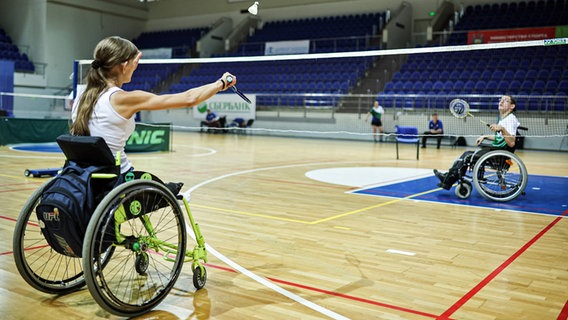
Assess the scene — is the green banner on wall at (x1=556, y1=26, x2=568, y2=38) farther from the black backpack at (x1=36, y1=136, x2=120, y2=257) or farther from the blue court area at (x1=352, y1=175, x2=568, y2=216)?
the black backpack at (x1=36, y1=136, x2=120, y2=257)

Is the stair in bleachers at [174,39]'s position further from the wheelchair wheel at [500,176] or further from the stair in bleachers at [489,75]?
the wheelchair wheel at [500,176]

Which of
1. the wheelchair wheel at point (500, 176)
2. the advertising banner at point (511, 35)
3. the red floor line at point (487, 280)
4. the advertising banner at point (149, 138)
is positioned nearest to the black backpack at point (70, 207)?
the red floor line at point (487, 280)

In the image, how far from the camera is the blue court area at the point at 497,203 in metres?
6.81

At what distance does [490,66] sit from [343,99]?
5.50m

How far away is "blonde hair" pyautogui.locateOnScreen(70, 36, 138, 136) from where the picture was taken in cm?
302

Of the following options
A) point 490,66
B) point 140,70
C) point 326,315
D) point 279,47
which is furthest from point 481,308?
point 140,70

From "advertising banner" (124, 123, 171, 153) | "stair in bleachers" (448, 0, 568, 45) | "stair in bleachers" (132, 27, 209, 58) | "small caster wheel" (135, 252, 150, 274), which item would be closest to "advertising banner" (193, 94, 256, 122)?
"stair in bleachers" (132, 27, 209, 58)

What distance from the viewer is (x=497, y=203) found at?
7.04m

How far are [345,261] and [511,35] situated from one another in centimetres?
1822

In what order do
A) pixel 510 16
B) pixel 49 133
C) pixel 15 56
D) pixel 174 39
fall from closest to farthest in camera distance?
pixel 49 133
pixel 510 16
pixel 15 56
pixel 174 39

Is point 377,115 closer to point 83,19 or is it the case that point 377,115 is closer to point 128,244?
point 128,244

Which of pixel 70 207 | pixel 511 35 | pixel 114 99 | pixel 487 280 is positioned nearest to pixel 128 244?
pixel 70 207

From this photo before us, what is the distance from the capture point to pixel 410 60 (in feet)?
72.5

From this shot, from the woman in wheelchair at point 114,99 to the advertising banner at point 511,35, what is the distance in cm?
1880
